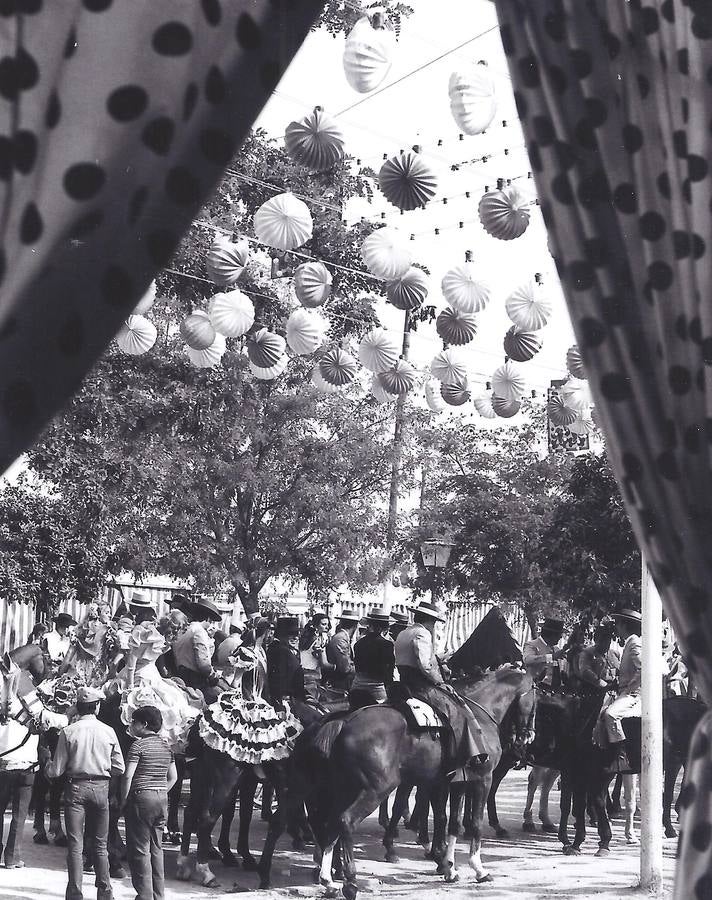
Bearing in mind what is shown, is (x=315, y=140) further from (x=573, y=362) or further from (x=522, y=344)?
(x=573, y=362)

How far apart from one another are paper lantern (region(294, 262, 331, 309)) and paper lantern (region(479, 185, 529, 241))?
1381mm

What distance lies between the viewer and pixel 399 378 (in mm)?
10266

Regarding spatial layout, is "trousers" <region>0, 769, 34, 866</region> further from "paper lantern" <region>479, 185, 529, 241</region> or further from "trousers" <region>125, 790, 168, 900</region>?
"paper lantern" <region>479, 185, 529, 241</region>

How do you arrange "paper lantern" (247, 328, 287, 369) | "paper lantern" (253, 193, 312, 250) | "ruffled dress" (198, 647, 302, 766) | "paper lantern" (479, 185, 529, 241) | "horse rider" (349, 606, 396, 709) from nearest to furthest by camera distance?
"paper lantern" (479, 185, 529, 241) → "paper lantern" (253, 193, 312, 250) → "ruffled dress" (198, 647, 302, 766) → "horse rider" (349, 606, 396, 709) → "paper lantern" (247, 328, 287, 369)

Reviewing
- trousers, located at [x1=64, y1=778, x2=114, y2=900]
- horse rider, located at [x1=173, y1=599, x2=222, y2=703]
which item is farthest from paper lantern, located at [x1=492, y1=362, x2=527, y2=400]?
trousers, located at [x1=64, y1=778, x2=114, y2=900]

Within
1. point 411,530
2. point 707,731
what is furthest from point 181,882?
point 411,530

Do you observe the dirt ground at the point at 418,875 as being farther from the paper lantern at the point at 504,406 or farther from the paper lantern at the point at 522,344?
the paper lantern at the point at 522,344

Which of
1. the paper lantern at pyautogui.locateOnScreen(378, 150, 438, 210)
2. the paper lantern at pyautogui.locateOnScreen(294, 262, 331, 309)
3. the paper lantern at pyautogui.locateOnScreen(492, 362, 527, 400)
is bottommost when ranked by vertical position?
the paper lantern at pyautogui.locateOnScreen(492, 362, 527, 400)

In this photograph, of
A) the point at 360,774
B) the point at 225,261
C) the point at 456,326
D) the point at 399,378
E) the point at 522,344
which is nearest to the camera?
the point at 225,261

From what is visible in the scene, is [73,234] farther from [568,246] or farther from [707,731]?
[707,731]

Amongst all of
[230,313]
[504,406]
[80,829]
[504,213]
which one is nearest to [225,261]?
[230,313]

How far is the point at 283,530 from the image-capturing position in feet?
86.7

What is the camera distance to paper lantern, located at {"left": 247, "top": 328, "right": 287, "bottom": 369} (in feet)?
34.4

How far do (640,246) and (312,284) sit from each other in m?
5.92
